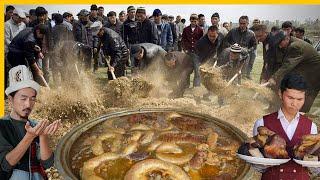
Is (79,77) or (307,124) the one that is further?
(79,77)

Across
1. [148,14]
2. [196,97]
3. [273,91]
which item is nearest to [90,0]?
[148,14]

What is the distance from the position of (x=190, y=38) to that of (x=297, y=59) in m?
1.77

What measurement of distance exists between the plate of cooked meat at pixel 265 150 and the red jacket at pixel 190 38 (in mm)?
2845

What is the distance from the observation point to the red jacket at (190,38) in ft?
21.0

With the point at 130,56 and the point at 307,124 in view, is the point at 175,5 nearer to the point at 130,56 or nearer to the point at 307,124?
the point at 130,56

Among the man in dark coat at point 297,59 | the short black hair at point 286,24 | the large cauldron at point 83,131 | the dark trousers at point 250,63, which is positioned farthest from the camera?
the dark trousers at point 250,63

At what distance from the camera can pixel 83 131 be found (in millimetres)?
4445

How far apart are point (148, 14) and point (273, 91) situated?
2430 millimetres

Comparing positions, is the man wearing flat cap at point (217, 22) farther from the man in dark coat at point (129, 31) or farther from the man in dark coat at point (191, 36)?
the man in dark coat at point (129, 31)

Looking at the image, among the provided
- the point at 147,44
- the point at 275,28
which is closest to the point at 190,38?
the point at 147,44

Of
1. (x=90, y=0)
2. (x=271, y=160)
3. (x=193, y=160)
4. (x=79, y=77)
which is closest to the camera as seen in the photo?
(x=271, y=160)

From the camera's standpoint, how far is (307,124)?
12.4 ft

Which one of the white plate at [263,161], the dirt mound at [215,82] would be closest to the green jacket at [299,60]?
the dirt mound at [215,82]

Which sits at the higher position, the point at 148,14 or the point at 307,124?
the point at 148,14
